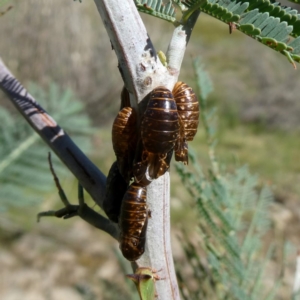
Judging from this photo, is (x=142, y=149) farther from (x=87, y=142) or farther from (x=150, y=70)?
(x=87, y=142)

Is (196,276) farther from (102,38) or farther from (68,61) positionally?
(102,38)

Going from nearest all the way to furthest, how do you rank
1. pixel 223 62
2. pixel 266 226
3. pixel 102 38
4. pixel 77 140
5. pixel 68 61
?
pixel 266 226
pixel 77 140
pixel 68 61
pixel 102 38
pixel 223 62

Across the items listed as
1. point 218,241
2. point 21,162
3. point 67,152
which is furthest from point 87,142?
point 67,152

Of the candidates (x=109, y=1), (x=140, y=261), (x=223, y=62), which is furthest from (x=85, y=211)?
(x=223, y=62)

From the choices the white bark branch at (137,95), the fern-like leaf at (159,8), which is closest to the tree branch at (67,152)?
the white bark branch at (137,95)

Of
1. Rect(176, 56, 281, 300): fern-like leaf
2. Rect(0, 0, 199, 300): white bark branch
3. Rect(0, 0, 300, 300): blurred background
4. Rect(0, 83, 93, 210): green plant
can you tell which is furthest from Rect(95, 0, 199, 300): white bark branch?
Rect(0, 0, 300, 300): blurred background

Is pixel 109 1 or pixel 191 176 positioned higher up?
pixel 109 1

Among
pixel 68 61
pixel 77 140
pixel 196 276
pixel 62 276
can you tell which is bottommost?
pixel 62 276

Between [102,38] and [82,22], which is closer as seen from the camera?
[82,22]
